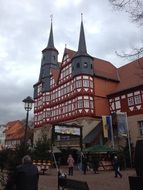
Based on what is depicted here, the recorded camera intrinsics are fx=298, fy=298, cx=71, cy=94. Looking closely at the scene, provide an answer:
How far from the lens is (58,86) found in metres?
50.2

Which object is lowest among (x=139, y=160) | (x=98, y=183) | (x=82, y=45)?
(x=98, y=183)

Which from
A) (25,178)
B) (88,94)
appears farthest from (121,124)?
(25,178)

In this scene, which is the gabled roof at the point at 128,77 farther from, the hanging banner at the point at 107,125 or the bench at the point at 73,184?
the bench at the point at 73,184

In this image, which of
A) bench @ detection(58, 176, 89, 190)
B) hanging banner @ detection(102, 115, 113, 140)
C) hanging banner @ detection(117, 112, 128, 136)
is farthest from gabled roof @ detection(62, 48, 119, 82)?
bench @ detection(58, 176, 89, 190)

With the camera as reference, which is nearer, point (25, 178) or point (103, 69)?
point (25, 178)

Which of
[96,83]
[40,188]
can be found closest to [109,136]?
[96,83]

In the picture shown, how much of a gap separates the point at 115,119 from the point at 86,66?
34.2ft

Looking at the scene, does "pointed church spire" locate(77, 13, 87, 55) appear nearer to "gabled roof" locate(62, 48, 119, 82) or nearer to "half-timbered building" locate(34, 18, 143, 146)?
"half-timbered building" locate(34, 18, 143, 146)

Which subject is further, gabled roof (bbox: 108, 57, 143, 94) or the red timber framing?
gabled roof (bbox: 108, 57, 143, 94)

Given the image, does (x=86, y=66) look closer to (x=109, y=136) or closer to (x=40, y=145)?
(x=109, y=136)

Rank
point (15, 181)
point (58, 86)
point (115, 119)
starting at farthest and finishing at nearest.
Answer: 1. point (58, 86)
2. point (115, 119)
3. point (15, 181)

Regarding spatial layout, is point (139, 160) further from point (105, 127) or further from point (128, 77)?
point (128, 77)

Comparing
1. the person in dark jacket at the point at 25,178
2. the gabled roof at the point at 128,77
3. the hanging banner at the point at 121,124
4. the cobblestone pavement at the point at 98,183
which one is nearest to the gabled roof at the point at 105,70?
the gabled roof at the point at 128,77

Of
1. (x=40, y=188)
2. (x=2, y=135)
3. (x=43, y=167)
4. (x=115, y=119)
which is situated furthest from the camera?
(x=2, y=135)
